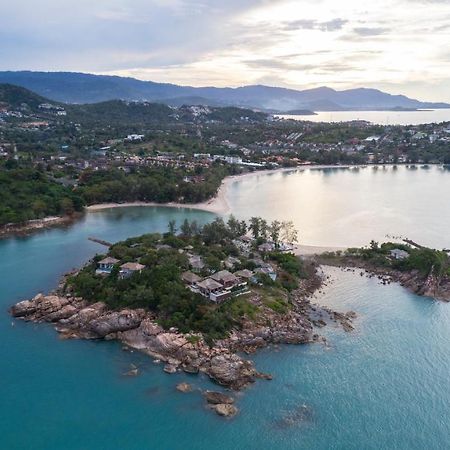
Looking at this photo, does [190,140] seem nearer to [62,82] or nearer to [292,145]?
[292,145]

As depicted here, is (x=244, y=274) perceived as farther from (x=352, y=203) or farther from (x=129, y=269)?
(x=352, y=203)

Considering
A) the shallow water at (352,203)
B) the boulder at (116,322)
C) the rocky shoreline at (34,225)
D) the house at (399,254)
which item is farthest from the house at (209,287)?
the rocky shoreline at (34,225)

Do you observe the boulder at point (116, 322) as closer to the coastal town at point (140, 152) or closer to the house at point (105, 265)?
the house at point (105, 265)

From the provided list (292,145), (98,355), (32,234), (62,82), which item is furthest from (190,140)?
(62,82)

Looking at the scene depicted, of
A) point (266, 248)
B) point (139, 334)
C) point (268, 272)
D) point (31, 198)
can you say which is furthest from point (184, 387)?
point (31, 198)

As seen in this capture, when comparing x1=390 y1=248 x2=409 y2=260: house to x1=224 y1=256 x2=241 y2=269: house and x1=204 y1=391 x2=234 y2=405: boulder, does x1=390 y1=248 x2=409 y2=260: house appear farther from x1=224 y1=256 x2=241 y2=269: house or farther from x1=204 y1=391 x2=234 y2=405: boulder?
x1=204 y1=391 x2=234 y2=405: boulder

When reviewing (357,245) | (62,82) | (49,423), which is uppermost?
(62,82)
